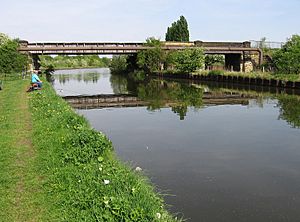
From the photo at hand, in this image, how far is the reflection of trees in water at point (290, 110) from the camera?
1617 centimetres

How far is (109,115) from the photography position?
1956cm

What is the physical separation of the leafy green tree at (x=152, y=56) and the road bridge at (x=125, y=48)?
3.50 ft

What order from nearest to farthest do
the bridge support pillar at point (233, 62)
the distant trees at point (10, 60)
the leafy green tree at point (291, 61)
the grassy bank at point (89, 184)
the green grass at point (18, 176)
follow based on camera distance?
the grassy bank at point (89, 184)
the green grass at point (18, 176)
the leafy green tree at point (291, 61)
the distant trees at point (10, 60)
the bridge support pillar at point (233, 62)

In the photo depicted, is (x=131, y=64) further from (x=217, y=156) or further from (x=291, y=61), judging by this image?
(x=217, y=156)

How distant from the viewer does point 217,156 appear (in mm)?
10414

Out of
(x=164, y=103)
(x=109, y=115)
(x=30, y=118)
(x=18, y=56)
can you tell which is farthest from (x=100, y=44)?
(x=30, y=118)

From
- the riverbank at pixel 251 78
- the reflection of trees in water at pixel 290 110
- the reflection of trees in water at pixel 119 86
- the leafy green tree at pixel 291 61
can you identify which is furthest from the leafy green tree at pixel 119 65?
the reflection of trees in water at pixel 290 110

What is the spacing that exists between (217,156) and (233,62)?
5466 cm

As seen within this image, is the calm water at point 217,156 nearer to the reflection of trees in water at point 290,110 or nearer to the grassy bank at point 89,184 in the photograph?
the reflection of trees in water at point 290,110

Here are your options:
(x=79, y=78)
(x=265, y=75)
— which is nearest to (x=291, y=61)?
(x=265, y=75)

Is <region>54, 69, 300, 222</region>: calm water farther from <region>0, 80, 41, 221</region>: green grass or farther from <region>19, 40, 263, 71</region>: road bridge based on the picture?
<region>19, 40, 263, 71</region>: road bridge

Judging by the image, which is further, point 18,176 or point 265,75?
point 265,75

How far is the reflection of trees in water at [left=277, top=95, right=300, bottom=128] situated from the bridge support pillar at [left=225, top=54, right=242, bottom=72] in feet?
121

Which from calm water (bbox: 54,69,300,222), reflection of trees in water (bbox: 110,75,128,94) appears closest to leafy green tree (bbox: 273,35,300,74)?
reflection of trees in water (bbox: 110,75,128,94)
